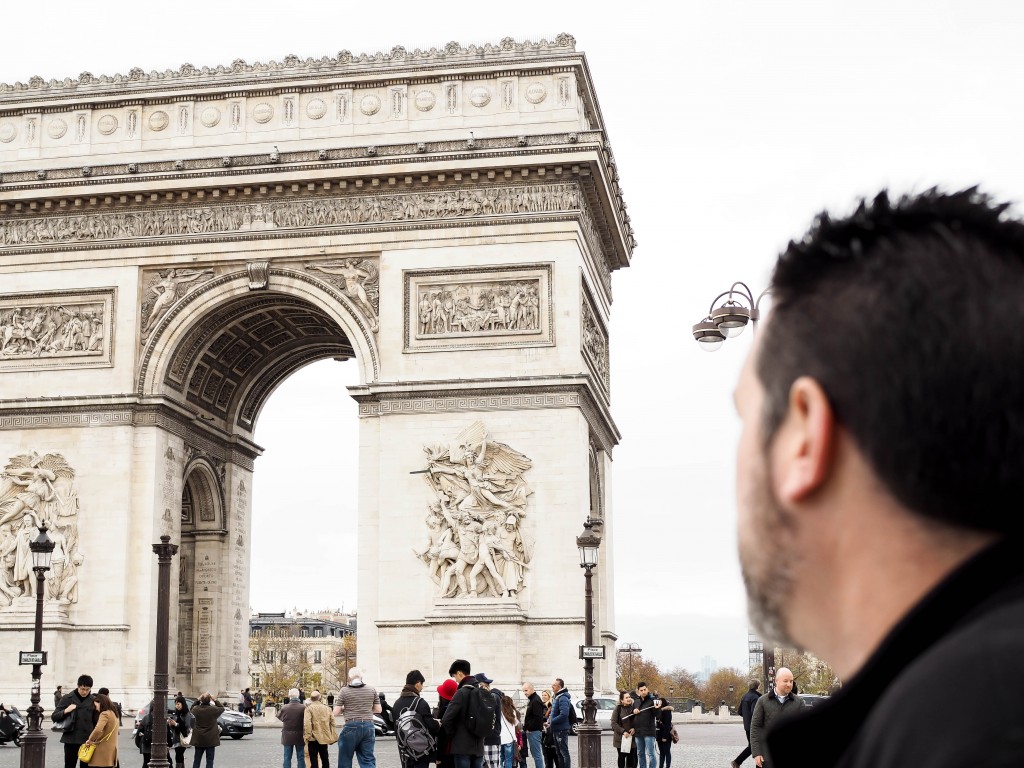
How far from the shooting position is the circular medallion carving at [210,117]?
2662 cm

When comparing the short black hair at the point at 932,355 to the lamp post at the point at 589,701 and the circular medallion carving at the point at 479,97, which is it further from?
the circular medallion carving at the point at 479,97

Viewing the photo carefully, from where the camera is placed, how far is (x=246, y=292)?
26016 mm

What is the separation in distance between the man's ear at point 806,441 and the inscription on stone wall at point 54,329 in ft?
85.6

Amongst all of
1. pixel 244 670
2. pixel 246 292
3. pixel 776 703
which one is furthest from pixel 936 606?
pixel 244 670

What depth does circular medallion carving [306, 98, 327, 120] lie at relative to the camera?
26219 mm

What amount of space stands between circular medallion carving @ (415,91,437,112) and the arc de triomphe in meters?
0.04

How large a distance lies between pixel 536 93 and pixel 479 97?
1.05 meters

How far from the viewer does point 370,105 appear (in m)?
26.1

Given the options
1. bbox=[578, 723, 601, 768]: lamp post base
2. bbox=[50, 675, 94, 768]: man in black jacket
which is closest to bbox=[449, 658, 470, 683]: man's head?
bbox=[50, 675, 94, 768]: man in black jacket

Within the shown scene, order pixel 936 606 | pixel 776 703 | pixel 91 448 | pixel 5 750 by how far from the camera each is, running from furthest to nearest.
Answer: pixel 91 448, pixel 5 750, pixel 776 703, pixel 936 606

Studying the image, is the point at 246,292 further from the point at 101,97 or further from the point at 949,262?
the point at 949,262

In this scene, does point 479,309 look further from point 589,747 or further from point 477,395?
point 589,747

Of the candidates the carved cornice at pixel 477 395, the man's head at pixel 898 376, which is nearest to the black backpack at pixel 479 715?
the man's head at pixel 898 376

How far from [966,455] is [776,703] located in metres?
9.13
